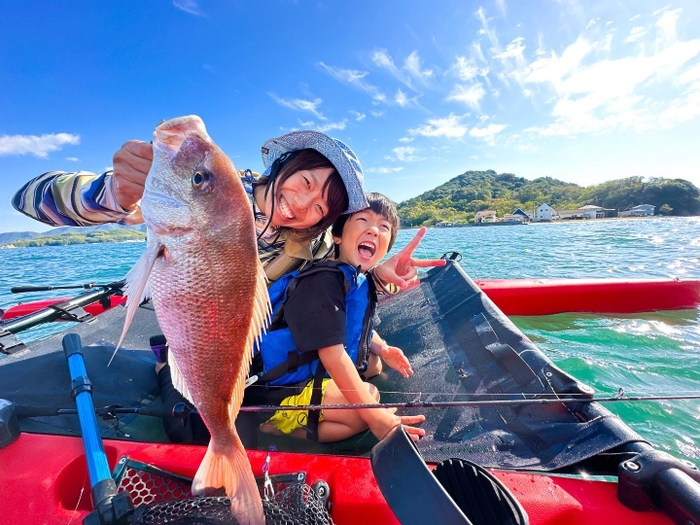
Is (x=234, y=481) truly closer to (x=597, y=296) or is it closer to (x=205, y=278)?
(x=205, y=278)

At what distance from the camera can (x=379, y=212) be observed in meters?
2.32

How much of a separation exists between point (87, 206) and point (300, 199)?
1.12 meters

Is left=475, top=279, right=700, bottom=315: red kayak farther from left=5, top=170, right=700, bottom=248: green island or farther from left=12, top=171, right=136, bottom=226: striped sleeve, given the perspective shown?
left=5, top=170, right=700, bottom=248: green island

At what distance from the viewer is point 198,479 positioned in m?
1.16

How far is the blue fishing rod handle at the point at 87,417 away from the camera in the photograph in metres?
1.35

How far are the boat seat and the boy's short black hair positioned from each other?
156 cm

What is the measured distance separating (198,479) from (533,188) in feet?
359

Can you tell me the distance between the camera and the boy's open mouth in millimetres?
2314

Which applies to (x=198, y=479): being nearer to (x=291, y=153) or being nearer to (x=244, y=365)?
(x=244, y=365)

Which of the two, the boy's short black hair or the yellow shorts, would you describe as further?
the boy's short black hair

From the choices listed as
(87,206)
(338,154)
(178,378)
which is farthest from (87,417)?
(338,154)

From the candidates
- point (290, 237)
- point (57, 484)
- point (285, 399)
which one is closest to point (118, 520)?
point (57, 484)

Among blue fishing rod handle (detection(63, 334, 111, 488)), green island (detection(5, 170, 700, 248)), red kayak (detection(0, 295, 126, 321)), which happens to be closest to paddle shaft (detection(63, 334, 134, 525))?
blue fishing rod handle (detection(63, 334, 111, 488))

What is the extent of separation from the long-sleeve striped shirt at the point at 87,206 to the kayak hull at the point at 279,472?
3.68ft
